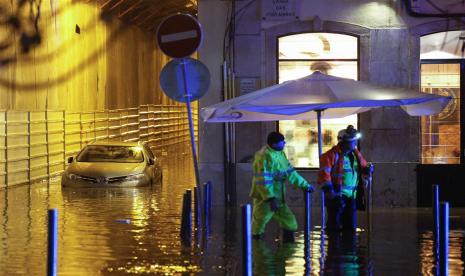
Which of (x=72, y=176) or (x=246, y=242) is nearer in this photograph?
(x=246, y=242)

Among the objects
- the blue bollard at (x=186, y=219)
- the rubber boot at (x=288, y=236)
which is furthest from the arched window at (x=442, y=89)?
the blue bollard at (x=186, y=219)

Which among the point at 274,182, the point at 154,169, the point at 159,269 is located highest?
the point at 274,182

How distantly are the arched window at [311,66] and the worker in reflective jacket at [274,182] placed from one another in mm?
5753

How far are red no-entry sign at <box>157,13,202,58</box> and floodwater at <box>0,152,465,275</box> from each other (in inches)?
103

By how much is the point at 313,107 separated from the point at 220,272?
3294mm

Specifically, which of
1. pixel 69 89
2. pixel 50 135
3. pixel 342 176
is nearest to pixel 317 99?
pixel 342 176

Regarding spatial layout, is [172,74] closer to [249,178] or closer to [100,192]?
[249,178]

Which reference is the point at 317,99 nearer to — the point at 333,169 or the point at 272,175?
the point at 333,169

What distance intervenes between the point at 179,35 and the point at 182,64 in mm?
455

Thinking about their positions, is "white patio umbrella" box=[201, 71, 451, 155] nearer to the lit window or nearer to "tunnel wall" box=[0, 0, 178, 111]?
the lit window

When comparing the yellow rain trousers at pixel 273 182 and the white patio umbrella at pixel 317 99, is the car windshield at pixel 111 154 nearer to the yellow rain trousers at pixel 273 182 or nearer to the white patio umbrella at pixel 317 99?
the white patio umbrella at pixel 317 99

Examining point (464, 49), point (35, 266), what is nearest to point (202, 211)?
point (35, 266)

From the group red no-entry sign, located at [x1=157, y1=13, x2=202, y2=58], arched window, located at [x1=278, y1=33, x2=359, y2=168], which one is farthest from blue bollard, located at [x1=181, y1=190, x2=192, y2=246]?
arched window, located at [x1=278, y1=33, x2=359, y2=168]

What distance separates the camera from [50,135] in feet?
104
